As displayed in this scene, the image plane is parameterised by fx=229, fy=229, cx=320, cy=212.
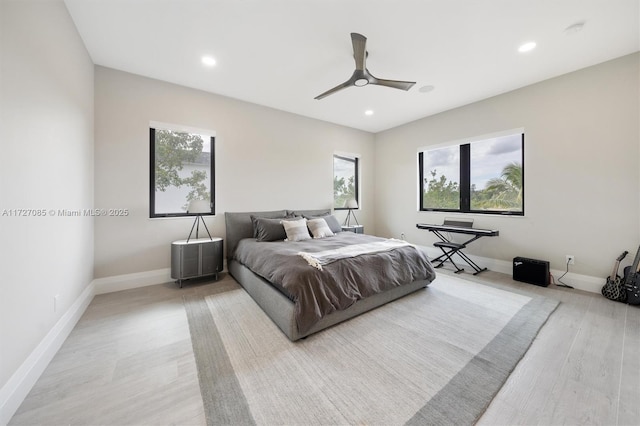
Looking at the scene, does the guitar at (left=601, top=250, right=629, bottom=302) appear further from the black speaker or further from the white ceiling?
the white ceiling

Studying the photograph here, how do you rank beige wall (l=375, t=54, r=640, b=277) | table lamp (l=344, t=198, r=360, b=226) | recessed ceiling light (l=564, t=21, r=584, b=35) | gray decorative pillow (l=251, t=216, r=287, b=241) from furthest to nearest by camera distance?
table lamp (l=344, t=198, r=360, b=226) < gray decorative pillow (l=251, t=216, r=287, b=241) < beige wall (l=375, t=54, r=640, b=277) < recessed ceiling light (l=564, t=21, r=584, b=35)

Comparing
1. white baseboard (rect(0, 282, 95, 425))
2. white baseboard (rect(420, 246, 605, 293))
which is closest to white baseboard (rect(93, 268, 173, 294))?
white baseboard (rect(0, 282, 95, 425))

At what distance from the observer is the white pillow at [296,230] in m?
3.64

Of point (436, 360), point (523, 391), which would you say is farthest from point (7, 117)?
point (523, 391)

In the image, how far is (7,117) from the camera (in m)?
1.34

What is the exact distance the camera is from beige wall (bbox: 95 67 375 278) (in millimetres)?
3006

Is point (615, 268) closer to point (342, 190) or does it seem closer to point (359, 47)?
point (359, 47)

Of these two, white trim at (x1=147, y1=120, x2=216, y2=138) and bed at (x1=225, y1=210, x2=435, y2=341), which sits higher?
white trim at (x1=147, y1=120, x2=216, y2=138)

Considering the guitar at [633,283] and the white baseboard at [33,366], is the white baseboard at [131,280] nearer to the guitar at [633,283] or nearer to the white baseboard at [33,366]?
the white baseboard at [33,366]

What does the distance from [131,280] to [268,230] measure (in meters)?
1.94

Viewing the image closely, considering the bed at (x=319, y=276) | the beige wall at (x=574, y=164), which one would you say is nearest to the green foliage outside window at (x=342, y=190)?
the bed at (x=319, y=276)

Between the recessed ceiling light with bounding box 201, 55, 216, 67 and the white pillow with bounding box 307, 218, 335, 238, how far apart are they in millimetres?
2615

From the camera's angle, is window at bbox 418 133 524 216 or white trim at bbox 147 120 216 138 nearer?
white trim at bbox 147 120 216 138

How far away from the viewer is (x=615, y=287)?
2727 mm
